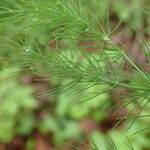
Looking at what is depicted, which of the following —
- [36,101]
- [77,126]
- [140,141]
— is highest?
[36,101]

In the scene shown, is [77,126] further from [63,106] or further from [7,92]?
[7,92]

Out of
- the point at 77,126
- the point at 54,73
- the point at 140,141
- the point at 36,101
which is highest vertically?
the point at 36,101

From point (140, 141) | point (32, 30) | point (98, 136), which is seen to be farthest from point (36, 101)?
point (32, 30)

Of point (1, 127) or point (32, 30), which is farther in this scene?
point (1, 127)

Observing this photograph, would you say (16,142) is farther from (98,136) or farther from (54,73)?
(54,73)

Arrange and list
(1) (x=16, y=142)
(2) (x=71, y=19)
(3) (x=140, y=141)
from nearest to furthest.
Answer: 1. (2) (x=71, y=19)
2. (3) (x=140, y=141)
3. (1) (x=16, y=142)

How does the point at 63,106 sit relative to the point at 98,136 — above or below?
above

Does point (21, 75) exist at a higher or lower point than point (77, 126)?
higher

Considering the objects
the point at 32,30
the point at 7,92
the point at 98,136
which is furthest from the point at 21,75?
the point at 32,30

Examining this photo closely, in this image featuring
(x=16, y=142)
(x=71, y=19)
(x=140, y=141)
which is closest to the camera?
(x=71, y=19)
